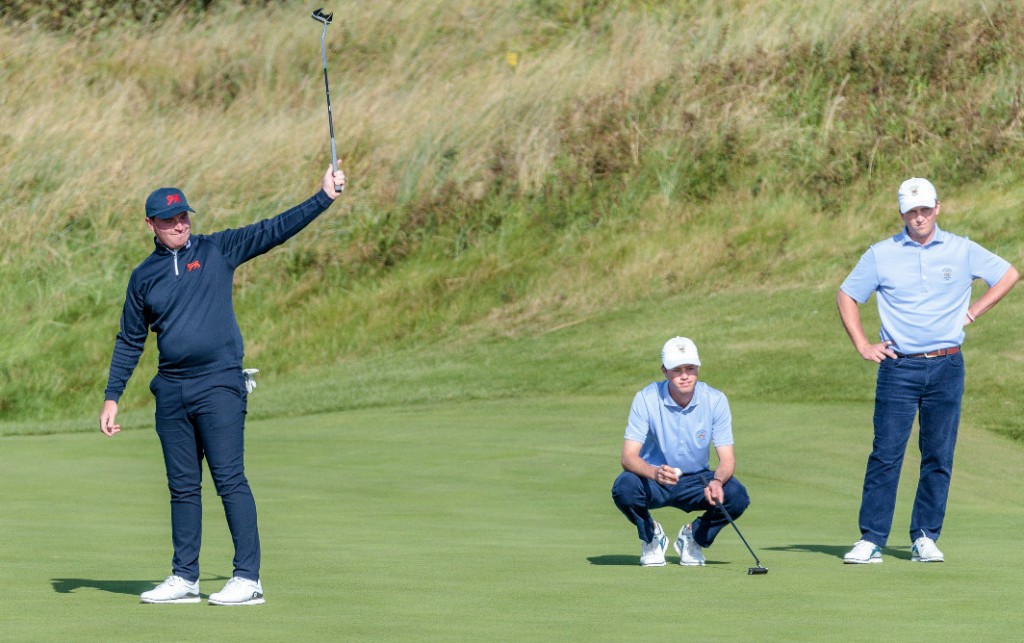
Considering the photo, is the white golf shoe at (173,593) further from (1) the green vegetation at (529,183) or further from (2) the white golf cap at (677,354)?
(1) the green vegetation at (529,183)

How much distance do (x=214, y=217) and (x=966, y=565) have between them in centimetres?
2194

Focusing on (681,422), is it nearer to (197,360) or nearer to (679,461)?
(679,461)

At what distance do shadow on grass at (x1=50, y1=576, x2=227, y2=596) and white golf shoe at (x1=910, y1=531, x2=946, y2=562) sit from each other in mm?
3739

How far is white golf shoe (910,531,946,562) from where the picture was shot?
908 cm

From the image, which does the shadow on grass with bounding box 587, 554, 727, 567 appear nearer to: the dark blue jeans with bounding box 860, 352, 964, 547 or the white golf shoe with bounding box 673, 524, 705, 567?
the white golf shoe with bounding box 673, 524, 705, 567

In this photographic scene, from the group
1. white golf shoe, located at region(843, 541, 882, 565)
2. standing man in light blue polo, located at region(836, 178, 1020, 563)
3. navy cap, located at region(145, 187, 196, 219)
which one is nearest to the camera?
navy cap, located at region(145, 187, 196, 219)

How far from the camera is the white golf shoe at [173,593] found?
7594 mm

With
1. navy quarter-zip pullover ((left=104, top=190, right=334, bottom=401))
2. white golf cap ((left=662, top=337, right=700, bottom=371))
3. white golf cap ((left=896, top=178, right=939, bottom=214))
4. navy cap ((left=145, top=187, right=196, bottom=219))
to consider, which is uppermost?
white golf cap ((left=896, top=178, right=939, bottom=214))

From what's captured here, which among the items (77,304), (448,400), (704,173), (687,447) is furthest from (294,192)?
(687,447)

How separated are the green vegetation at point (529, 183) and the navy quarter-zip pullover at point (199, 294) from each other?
15281mm

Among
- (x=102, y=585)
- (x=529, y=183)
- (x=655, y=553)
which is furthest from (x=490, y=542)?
(x=529, y=183)

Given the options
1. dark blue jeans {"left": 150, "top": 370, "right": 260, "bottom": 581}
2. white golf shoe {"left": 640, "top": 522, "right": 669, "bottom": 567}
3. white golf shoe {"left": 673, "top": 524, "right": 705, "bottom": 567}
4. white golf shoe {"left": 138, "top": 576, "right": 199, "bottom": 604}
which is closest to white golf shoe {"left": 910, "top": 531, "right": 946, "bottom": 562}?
white golf shoe {"left": 673, "top": 524, "right": 705, "bottom": 567}

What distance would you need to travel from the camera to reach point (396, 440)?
16672 mm

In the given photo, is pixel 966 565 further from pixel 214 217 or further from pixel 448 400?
pixel 214 217
